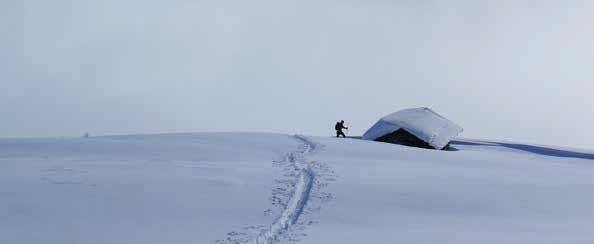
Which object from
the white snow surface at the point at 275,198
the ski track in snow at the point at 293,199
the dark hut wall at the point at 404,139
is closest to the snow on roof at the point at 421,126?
the dark hut wall at the point at 404,139

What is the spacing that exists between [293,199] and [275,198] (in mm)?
409

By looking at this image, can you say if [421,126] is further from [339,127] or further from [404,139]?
[339,127]

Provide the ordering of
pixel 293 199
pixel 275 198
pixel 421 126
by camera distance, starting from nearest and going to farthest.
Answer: pixel 293 199
pixel 275 198
pixel 421 126

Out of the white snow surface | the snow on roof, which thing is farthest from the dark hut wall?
the white snow surface

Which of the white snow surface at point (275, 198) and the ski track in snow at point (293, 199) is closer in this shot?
the ski track in snow at point (293, 199)

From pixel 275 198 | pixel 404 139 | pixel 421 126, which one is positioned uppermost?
pixel 421 126

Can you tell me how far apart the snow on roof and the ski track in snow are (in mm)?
13028

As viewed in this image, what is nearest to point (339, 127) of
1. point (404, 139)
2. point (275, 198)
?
point (404, 139)

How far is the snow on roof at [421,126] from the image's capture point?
32.1 m

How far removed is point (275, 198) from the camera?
13492 mm

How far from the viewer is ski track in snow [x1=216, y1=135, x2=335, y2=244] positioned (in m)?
10.4

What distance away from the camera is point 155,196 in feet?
43.4

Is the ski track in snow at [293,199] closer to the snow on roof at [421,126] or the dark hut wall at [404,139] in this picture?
the dark hut wall at [404,139]

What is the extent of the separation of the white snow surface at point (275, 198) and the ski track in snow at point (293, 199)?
0.03m
